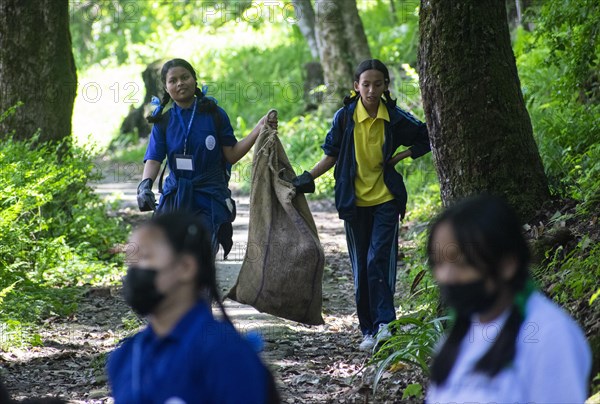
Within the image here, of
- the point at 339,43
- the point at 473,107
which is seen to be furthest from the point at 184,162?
the point at 339,43

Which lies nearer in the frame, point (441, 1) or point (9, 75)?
point (441, 1)

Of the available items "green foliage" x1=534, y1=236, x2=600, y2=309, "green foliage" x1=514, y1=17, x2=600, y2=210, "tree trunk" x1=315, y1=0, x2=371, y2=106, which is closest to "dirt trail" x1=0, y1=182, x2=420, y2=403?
"green foliage" x1=534, y1=236, x2=600, y2=309

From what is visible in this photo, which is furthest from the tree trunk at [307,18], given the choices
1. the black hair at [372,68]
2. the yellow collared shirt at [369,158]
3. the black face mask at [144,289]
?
the black face mask at [144,289]

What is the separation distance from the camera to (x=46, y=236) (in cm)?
992

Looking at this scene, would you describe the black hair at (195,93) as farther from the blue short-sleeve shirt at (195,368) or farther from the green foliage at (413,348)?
the blue short-sleeve shirt at (195,368)

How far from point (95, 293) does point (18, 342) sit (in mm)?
2035

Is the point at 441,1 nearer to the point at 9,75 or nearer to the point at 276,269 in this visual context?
the point at 276,269

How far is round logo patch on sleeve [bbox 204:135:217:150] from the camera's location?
662 cm

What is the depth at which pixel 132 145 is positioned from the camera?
24844 mm

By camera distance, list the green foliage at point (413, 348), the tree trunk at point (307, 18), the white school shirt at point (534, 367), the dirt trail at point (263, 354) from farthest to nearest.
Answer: the tree trunk at point (307, 18), the dirt trail at point (263, 354), the green foliage at point (413, 348), the white school shirt at point (534, 367)

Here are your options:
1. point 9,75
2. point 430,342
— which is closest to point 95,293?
point 9,75

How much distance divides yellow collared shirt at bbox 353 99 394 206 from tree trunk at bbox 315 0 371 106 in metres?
11.2

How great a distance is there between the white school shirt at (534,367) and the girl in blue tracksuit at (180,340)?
63 centimetres

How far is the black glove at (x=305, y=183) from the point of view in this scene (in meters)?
6.57
